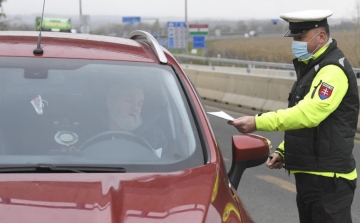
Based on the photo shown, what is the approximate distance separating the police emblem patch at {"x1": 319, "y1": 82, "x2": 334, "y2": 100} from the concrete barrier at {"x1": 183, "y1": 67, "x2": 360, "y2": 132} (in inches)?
452

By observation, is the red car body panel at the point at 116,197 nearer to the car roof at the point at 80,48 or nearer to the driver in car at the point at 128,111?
the driver in car at the point at 128,111

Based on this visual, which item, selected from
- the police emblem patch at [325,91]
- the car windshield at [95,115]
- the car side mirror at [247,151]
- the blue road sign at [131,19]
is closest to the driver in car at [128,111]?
the car windshield at [95,115]

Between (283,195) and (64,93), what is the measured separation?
4387 mm

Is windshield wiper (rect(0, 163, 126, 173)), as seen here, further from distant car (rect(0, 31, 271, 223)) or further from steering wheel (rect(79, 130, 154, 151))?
steering wheel (rect(79, 130, 154, 151))

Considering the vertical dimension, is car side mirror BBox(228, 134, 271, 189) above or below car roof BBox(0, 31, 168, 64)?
below

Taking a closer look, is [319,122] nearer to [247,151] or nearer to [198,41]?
[247,151]

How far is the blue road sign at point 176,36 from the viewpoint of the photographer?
44438 mm

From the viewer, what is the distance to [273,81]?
1628 centimetres

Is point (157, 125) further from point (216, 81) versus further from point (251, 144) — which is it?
point (216, 81)

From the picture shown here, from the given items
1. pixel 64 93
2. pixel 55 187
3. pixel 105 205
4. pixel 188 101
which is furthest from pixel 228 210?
pixel 64 93

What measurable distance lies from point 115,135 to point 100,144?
0.40ft

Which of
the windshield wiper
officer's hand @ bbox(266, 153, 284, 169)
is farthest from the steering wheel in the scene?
officer's hand @ bbox(266, 153, 284, 169)

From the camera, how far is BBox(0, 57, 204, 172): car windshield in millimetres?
3646

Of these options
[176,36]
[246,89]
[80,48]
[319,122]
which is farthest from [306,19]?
[176,36]
